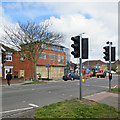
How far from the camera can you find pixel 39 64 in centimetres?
3550

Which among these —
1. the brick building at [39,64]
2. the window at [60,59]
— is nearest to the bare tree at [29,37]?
the brick building at [39,64]

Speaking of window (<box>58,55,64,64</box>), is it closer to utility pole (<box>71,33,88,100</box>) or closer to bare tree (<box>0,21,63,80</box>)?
bare tree (<box>0,21,63,80</box>)

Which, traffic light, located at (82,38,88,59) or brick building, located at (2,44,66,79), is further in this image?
brick building, located at (2,44,66,79)

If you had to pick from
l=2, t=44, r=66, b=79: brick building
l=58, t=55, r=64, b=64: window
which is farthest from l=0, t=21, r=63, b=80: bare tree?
l=58, t=55, r=64, b=64: window

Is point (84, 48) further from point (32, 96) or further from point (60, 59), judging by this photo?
point (60, 59)

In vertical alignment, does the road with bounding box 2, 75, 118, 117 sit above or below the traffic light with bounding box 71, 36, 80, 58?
below

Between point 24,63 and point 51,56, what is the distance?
27.2 ft

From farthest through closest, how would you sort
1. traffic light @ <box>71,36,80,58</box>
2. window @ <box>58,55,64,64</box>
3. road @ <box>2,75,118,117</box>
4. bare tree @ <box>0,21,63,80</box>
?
1. window @ <box>58,55,64,64</box>
2. bare tree @ <box>0,21,63,80</box>
3. traffic light @ <box>71,36,80,58</box>
4. road @ <box>2,75,118,117</box>

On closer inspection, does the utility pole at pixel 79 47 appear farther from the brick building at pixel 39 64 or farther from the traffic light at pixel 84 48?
the brick building at pixel 39 64

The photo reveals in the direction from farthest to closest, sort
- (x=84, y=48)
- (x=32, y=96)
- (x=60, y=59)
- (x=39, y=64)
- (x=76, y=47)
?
(x=60, y=59) → (x=39, y=64) → (x=32, y=96) → (x=84, y=48) → (x=76, y=47)

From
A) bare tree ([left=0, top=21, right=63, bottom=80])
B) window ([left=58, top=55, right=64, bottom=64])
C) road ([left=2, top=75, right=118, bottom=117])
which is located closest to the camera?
road ([left=2, top=75, right=118, bottom=117])

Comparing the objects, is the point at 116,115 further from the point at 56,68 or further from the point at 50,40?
the point at 56,68

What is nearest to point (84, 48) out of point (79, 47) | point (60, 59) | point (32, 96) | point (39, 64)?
point (79, 47)

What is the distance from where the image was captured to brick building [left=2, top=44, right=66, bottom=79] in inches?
1172
